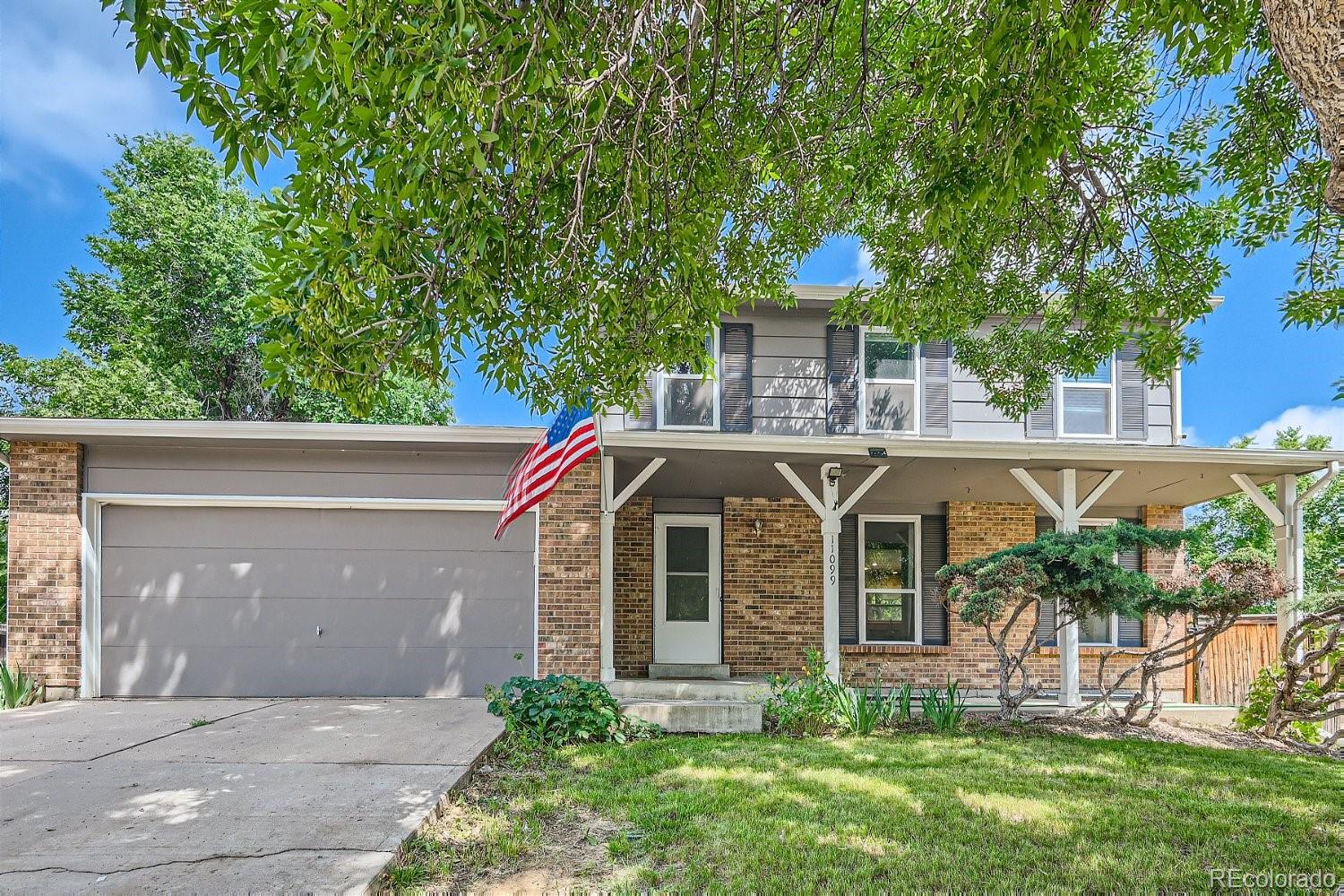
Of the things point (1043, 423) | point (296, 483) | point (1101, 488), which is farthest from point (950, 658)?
point (296, 483)

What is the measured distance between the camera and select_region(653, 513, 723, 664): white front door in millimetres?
9812

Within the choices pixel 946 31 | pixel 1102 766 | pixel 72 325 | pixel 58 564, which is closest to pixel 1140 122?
pixel 946 31

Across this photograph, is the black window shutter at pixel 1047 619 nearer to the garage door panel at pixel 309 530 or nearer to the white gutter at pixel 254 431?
the garage door panel at pixel 309 530

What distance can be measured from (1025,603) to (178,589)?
8.70m

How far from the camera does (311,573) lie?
26.1 ft

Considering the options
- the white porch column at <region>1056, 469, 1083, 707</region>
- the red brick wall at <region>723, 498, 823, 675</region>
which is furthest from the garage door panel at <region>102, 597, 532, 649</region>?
the white porch column at <region>1056, 469, 1083, 707</region>

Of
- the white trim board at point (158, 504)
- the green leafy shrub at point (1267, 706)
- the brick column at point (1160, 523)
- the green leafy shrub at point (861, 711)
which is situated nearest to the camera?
the green leafy shrub at point (861, 711)

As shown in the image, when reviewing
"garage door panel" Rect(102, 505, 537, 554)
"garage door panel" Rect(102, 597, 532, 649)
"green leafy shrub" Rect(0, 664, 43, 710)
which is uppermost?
"garage door panel" Rect(102, 505, 537, 554)

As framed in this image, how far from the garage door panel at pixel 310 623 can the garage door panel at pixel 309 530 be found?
592mm

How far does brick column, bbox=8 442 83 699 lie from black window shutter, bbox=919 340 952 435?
9.92m

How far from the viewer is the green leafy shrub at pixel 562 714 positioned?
6.21 m

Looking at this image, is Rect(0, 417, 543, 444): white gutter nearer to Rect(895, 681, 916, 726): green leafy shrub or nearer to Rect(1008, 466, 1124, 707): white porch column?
Rect(895, 681, 916, 726): green leafy shrub

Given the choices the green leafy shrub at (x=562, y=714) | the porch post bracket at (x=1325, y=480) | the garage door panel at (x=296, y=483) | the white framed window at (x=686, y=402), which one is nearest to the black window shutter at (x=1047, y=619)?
the porch post bracket at (x=1325, y=480)

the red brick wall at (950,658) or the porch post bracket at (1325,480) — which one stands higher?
the porch post bracket at (1325,480)
